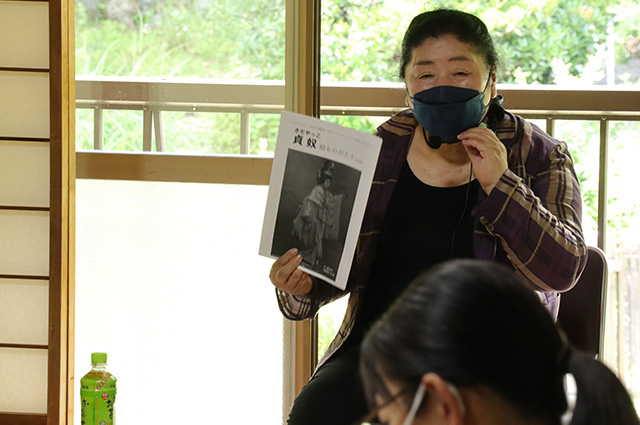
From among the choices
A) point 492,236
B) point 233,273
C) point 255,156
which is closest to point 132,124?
point 255,156

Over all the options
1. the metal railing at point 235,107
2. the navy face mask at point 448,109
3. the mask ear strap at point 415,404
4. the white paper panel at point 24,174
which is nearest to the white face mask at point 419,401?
the mask ear strap at point 415,404

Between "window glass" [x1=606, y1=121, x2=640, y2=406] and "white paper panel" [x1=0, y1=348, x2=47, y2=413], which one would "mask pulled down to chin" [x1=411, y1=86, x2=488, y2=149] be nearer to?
"window glass" [x1=606, y1=121, x2=640, y2=406]

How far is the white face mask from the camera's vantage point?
646 millimetres

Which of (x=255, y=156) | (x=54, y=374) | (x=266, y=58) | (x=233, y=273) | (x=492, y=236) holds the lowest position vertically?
(x=54, y=374)

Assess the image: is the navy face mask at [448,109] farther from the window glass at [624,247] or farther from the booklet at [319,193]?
Answer: the window glass at [624,247]

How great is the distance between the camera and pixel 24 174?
7.30ft

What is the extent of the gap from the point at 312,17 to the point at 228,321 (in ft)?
3.11

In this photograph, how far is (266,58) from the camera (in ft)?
7.22

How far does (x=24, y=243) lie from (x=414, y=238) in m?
1.30

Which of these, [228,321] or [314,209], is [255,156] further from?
[314,209]

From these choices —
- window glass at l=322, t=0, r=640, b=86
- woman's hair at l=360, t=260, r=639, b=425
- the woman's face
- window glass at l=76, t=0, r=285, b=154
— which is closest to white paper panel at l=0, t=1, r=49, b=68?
window glass at l=76, t=0, r=285, b=154

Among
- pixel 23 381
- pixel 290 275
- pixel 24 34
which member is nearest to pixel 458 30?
pixel 290 275

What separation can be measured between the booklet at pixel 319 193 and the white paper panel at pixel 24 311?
1046 millimetres

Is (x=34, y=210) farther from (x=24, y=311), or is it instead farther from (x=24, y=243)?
(x=24, y=311)
